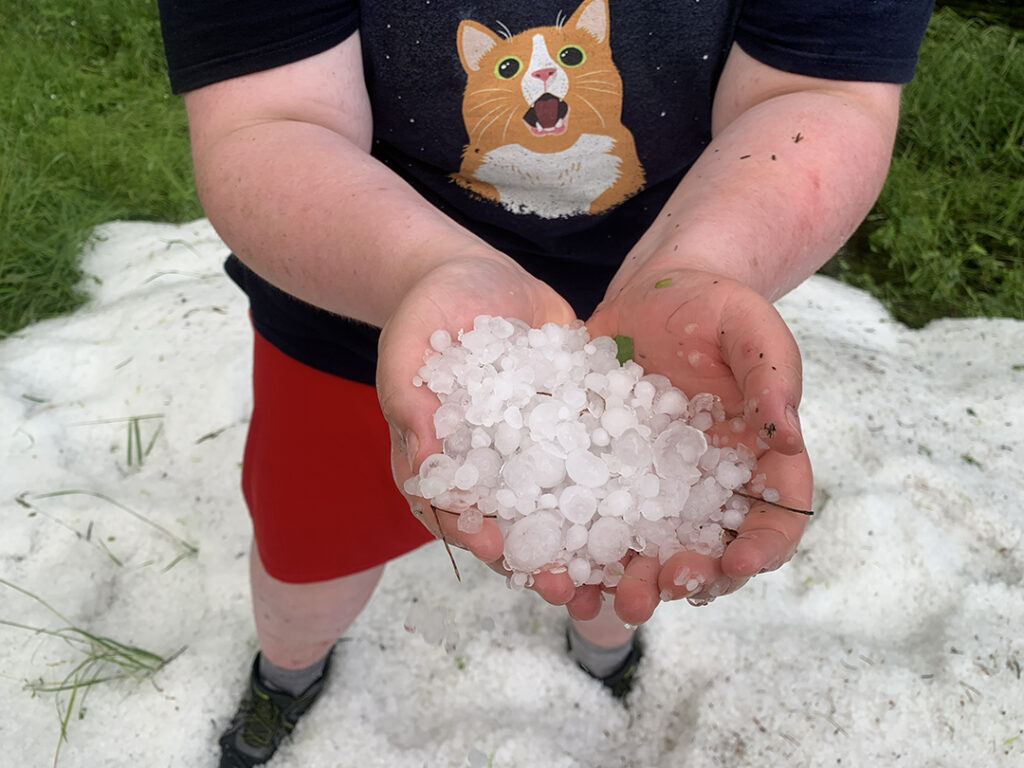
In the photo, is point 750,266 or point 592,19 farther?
point 592,19

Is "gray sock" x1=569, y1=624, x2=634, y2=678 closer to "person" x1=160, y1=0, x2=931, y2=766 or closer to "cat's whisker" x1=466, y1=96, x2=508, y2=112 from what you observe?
"person" x1=160, y1=0, x2=931, y2=766

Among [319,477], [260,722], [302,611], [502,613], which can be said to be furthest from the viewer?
[502,613]

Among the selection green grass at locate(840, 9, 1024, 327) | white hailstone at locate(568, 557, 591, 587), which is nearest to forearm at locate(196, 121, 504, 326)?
white hailstone at locate(568, 557, 591, 587)

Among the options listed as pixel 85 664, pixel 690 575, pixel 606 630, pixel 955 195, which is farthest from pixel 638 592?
pixel 955 195

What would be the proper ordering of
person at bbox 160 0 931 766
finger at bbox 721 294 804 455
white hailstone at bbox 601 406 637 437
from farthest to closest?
white hailstone at bbox 601 406 637 437 → person at bbox 160 0 931 766 → finger at bbox 721 294 804 455

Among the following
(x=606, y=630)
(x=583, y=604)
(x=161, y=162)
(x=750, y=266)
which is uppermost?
(x=750, y=266)

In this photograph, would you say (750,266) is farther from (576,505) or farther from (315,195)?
(315,195)
